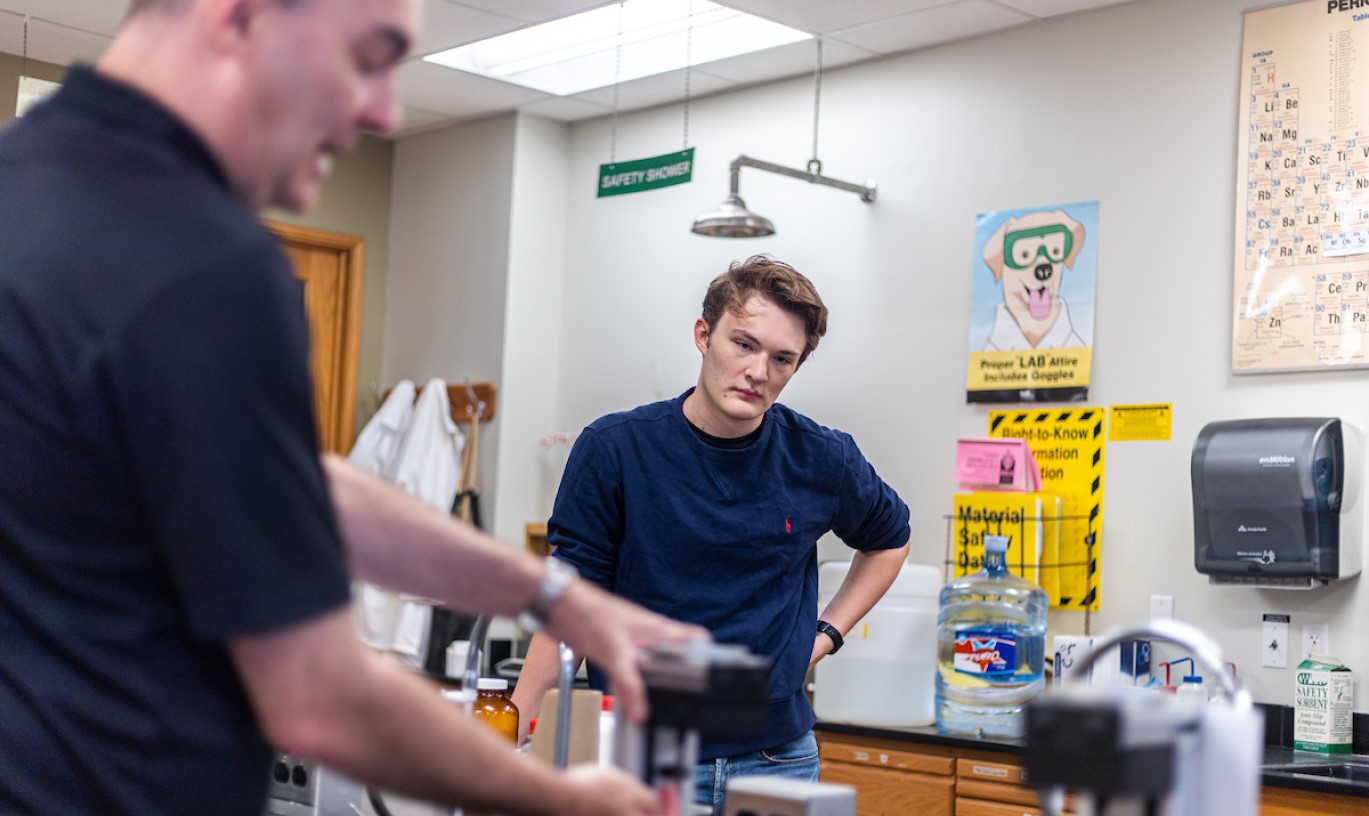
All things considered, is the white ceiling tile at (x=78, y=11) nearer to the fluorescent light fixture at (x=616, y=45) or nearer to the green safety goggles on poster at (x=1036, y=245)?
the fluorescent light fixture at (x=616, y=45)

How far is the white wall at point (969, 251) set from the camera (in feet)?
13.4

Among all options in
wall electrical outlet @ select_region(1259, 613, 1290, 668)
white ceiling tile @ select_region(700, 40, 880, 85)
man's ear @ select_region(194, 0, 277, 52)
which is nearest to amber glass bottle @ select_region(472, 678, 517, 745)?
man's ear @ select_region(194, 0, 277, 52)

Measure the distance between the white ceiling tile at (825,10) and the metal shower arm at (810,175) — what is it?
0.43 m

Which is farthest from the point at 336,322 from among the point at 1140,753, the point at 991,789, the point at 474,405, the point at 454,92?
the point at 1140,753

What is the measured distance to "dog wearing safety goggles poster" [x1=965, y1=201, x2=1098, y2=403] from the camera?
4340 mm

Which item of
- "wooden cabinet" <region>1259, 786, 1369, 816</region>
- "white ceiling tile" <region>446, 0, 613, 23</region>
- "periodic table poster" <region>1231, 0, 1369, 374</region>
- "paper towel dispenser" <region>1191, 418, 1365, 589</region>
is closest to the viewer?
"wooden cabinet" <region>1259, 786, 1369, 816</region>

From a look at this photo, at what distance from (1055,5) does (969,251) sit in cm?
77

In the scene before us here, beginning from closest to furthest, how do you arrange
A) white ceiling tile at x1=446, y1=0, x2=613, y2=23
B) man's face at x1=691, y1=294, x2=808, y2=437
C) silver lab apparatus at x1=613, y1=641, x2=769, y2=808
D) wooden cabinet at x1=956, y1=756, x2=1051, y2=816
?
silver lab apparatus at x1=613, y1=641, x2=769, y2=808 < man's face at x1=691, y1=294, x2=808, y2=437 < wooden cabinet at x1=956, y1=756, x2=1051, y2=816 < white ceiling tile at x1=446, y1=0, x2=613, y2=23

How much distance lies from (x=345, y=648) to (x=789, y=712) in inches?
60.4

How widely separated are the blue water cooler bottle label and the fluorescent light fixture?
199 centimetres

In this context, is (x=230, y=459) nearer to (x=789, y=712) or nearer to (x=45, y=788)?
(x=45, y=788)

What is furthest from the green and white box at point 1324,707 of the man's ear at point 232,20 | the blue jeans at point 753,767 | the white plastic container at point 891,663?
the man's ear at point 232,20

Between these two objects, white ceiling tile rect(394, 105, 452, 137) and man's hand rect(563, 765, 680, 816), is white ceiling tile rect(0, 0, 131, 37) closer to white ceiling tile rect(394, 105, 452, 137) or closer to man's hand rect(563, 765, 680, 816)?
white ceiling tile rect(394, 105, 452, 137)

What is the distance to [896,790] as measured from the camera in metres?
4.00
